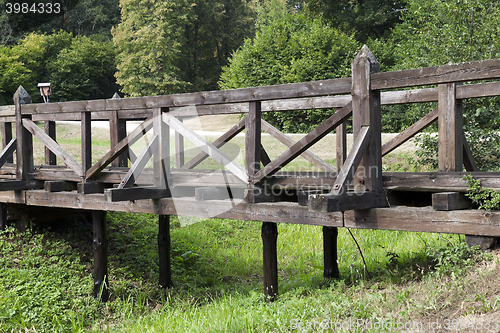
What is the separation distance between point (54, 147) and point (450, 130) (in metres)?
5.06

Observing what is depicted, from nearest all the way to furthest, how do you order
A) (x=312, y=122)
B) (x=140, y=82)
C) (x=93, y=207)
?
(x=93, y=207) < (x=312, y=122) < (x=140, y=82)

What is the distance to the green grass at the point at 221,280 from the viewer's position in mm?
4605

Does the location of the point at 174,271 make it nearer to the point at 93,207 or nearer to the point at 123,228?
the point at 123,228

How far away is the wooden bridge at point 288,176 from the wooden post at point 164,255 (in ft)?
3.51

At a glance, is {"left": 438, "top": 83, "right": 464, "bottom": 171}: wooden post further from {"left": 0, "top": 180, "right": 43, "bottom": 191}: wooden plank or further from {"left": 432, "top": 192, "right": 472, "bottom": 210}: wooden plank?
{"left": 0, "top": 180, "right": 43, "bottom": 191}: wooden plank

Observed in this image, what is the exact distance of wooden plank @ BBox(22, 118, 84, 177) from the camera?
21.9 ft

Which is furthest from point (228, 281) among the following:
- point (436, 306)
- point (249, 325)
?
point (436, 306)

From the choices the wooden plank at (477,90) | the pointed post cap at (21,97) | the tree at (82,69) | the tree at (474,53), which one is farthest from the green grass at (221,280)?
the tree at (82,69)

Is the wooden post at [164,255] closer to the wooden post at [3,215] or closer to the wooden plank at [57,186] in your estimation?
the wooden plank at [57,186]

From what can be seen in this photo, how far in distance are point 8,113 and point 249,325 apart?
521 cm

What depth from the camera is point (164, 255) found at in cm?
847

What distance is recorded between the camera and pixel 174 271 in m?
9.33

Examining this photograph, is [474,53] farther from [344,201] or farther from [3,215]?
[3,215]

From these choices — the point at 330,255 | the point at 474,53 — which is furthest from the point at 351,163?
the point at 474,53
